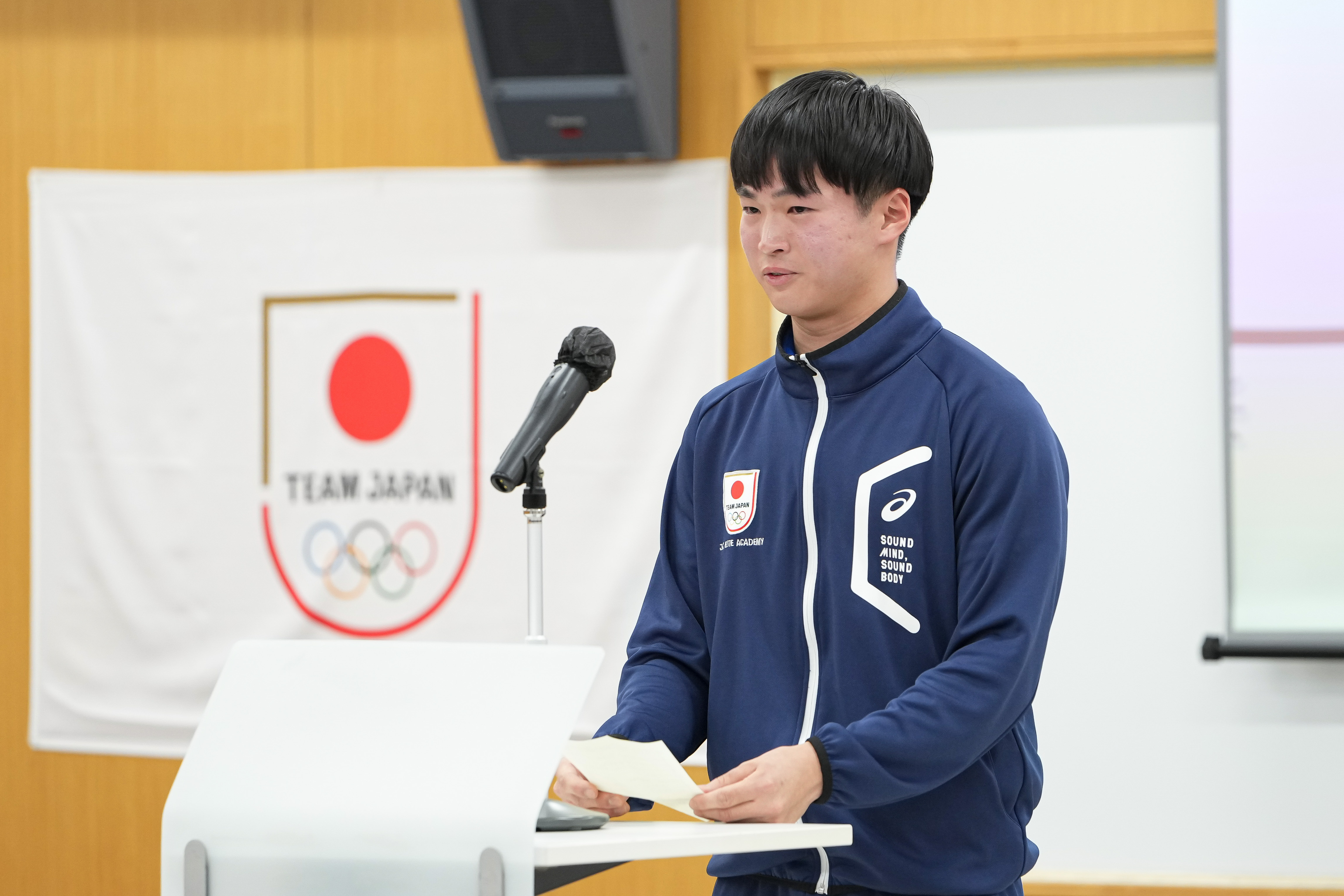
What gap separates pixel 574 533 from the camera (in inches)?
109

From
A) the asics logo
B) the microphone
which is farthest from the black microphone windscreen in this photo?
the asics logo

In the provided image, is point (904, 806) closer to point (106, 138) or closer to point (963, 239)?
point (963, 239)

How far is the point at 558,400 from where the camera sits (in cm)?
130

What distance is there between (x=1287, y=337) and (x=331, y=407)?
6.75 ft

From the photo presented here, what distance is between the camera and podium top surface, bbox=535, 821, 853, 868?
84cm

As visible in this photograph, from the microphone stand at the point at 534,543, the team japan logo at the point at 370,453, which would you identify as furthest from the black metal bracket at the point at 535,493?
the team japan logo at the point at 370,453

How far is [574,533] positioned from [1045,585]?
178 centimetres

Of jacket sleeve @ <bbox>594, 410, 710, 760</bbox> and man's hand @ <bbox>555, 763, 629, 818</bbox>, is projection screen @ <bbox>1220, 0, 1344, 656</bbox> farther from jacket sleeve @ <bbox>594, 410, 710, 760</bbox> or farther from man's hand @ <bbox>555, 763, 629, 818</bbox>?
man's hand @ <bbox>555, 763, 629, 818</bbox>

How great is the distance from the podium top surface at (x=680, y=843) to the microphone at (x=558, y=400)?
1.34ft

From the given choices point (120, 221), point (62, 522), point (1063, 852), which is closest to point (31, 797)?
point (62, 522)

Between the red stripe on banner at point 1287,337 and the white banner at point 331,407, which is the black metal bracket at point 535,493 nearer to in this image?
the white banner at point 331,407

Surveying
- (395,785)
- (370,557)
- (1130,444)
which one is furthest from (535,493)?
(1130,444)

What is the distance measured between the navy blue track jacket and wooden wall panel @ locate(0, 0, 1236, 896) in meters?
1.50

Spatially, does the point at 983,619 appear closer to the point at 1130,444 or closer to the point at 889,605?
the point at 889,605
